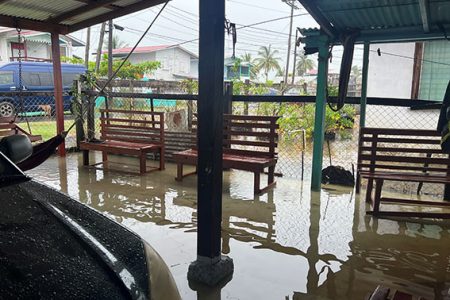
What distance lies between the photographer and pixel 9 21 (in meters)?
5.50

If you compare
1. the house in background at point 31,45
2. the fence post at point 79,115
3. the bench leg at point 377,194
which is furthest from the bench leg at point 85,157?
the house in background at point 31,45

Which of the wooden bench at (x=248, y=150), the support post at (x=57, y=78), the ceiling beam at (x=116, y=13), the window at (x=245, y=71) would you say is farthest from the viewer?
the window at (x=245, y=71)

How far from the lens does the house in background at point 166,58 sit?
1069 inches

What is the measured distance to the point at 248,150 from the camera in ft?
17.0

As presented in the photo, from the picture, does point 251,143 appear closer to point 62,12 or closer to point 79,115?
point 79,115

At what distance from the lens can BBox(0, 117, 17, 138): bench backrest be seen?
20.1 ft

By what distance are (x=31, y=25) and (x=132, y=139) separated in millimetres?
2296

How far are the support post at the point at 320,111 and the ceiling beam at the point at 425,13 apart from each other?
3.57 ft

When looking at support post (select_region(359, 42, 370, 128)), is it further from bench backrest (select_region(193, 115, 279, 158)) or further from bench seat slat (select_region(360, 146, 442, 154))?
bench backrest (select_region(193, 115, 279, 158))

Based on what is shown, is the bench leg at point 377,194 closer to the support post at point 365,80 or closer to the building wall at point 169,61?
the support post at point 365,80

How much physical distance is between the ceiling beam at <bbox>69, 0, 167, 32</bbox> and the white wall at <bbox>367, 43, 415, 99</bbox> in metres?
3.90

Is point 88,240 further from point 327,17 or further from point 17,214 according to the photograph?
point 327,17

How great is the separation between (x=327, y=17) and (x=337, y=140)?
17.9 ft

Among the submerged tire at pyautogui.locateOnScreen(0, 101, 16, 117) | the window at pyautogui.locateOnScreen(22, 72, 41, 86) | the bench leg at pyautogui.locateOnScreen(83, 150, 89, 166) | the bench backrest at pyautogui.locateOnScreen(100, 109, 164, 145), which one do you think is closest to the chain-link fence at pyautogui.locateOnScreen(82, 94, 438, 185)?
the bench backrest at pyautogui.locateOnScreen(100, 109, 164, 145)
